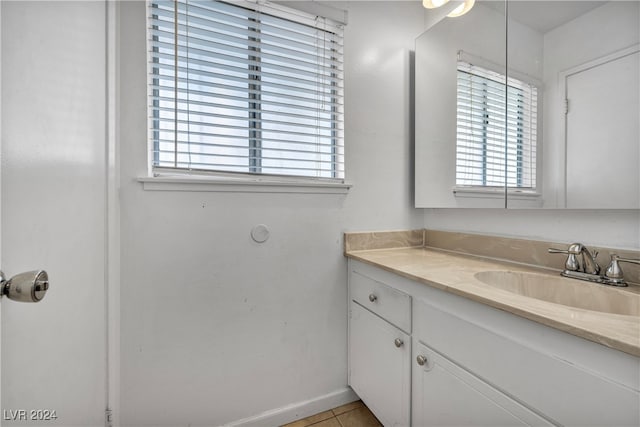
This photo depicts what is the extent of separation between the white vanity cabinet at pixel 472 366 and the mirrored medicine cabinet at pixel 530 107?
599 millimetres

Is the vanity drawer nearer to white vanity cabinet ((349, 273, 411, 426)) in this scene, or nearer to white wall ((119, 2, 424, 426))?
white vanity cabinet ((349, 273, 411, 426))

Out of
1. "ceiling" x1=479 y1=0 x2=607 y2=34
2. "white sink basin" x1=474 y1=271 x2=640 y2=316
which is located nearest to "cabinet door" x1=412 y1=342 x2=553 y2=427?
"white sink basin" x1=474 y1=271 x2=640 y2=316

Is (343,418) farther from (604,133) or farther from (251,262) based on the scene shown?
(604,133)

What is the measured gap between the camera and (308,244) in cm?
135

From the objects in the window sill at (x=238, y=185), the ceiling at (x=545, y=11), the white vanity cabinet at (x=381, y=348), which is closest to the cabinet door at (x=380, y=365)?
the white vanity cabinet at (x=381, y=348)

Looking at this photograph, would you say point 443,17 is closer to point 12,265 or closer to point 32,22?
point 32,22

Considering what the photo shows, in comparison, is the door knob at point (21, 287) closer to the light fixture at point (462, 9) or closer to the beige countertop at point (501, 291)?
the beige countertop at point (501, 291)

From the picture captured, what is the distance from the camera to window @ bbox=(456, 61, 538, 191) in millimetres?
1097

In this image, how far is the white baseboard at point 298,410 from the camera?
1.26m

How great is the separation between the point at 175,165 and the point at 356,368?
1277mm

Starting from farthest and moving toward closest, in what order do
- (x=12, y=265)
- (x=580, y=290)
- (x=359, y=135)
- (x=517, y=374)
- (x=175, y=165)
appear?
(x=359, y=135) → (x=175, y=165) → (x=580, y=290) → (x=517, y=374) → (x=12, y=265)

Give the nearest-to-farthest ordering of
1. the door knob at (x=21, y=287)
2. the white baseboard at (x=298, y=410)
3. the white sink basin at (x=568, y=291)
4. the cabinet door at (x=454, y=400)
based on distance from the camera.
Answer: the door knob at (x=21, y=287) < the cabinet door at (x=454, y=400) < the white sink basin at (x=568, y=291) < the white baseboard at (x=298, y=410)

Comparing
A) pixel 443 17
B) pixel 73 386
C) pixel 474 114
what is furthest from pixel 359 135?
pixel 73 386

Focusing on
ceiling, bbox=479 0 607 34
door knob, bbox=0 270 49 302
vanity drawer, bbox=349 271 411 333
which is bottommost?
vanity drawer, bbox=349 271 411 333
